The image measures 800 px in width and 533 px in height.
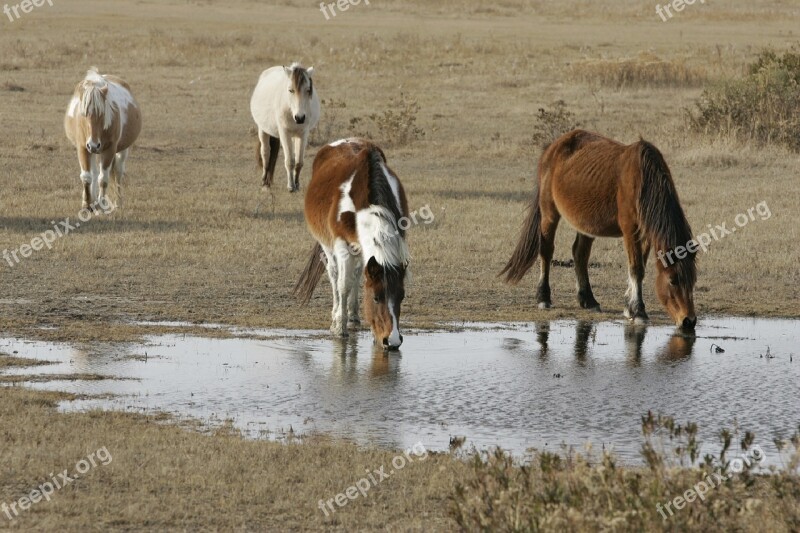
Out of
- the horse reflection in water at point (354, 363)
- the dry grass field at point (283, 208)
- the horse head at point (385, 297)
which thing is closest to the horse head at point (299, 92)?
the dry grass field at point (283, 208)

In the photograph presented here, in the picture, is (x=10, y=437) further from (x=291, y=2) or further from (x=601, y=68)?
(x=291, y=2)

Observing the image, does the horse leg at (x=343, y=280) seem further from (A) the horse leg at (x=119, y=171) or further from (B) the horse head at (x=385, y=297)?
(A) the horse leg at (x=119, y=171)

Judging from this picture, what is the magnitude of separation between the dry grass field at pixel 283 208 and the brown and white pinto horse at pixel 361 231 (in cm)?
85

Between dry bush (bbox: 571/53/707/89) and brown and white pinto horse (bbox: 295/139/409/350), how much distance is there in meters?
20.1

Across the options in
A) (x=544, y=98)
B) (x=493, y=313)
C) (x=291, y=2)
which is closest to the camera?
(x=493, y=313)

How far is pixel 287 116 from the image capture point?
17.5 metres

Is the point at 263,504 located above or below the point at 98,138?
below

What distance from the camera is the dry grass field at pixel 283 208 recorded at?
5.90 m

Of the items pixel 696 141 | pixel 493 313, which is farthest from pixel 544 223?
pixel 696 141

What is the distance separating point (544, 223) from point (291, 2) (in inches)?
1913

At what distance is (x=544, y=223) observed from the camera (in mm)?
11578

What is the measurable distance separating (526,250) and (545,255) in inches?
9.7

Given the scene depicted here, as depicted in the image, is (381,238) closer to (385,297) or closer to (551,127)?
(385,297)

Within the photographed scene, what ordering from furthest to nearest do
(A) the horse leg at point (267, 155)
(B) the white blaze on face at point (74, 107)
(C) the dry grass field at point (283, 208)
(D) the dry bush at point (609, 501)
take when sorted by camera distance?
(A) the horse leg at point (267, 155) < (B) the white blaze on face at point (74, 107) < (C) the dry grass field at point (283, 208) < (D) the dry bush at point (609, 501)
